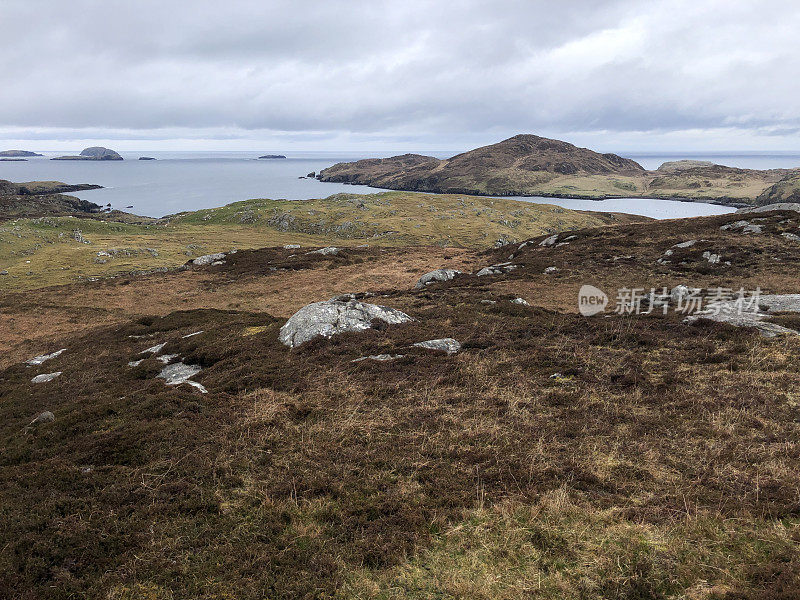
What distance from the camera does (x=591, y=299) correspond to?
32.1 meters

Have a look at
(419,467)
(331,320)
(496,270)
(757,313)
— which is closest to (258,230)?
(496,270)

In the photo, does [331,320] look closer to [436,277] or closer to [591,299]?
[436,277]

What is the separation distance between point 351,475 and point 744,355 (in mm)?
16111

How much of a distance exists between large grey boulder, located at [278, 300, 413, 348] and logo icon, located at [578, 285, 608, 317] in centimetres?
1470

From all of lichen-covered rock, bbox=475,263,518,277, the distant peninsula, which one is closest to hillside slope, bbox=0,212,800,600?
lichen-covered rock, bbox=475,263,518,277

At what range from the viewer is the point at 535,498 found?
8.50 meters

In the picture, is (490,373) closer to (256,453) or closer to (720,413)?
(720,413)

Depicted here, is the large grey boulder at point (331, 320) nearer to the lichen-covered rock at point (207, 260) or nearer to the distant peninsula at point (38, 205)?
the lichen-covered rock at point (207, 260)

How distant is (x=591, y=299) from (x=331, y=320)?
22553 mm

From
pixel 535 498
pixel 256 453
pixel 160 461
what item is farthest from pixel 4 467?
pixel 535 498

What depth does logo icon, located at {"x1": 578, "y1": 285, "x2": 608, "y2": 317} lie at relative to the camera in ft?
94.9

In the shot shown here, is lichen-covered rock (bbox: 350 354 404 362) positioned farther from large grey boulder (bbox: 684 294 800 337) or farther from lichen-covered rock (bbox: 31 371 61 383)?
lichen-covered rock (bbox: 31 371 61 383)

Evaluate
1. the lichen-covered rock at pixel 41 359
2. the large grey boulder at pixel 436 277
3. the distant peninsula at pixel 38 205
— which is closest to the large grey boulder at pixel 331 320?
the lichen-covered rock at pixel 41 359

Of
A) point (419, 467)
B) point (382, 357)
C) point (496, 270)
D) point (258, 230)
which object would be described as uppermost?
point (258, 230)
